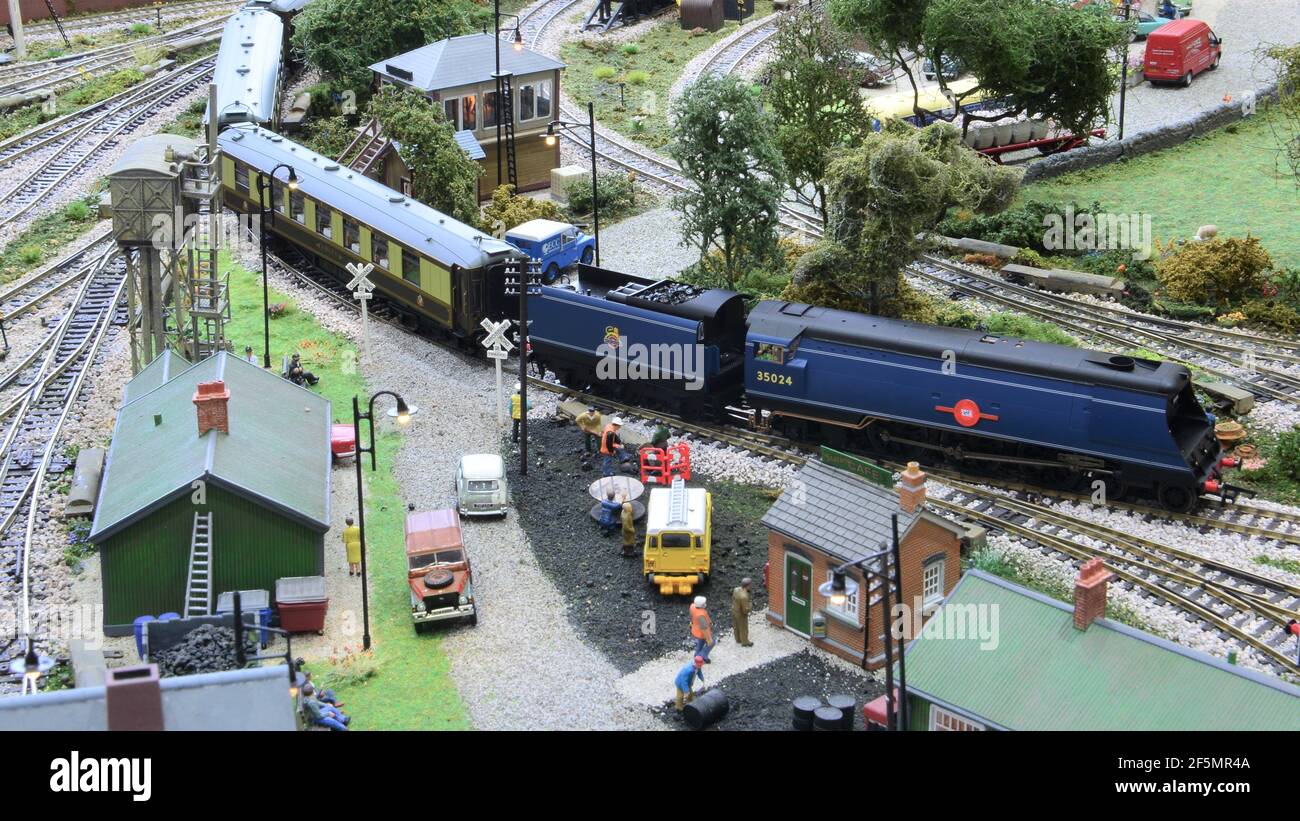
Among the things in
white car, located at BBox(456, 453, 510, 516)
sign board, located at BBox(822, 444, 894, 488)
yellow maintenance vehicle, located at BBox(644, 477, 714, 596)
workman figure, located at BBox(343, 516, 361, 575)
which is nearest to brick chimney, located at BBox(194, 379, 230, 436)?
workman figure, located at BBox(343, 516, 361, 575)

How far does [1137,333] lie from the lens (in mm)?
43250

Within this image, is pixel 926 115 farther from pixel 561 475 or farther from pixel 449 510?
pixel 449 510

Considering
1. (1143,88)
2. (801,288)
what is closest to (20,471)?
(801,288)

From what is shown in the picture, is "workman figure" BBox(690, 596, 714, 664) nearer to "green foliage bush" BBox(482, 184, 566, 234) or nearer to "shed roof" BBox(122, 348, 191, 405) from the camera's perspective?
"shed roof" BBox(122, 348, 191, 405)

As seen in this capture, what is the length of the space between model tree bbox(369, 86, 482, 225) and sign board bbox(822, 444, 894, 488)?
20782 millimetres

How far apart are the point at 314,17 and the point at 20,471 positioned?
29.3 m

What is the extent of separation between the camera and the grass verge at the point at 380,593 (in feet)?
94.5

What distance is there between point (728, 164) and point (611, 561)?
13.6 metres

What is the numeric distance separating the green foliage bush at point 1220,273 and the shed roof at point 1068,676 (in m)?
21.2

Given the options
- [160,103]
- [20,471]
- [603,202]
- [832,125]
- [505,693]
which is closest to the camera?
[505,693]

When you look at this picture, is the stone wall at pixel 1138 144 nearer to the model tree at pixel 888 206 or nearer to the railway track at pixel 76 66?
the model tree at pixel 888 206

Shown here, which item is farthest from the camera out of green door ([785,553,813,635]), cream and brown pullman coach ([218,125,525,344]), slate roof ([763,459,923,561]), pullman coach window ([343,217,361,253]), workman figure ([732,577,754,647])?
pullman coach window ([343,217,361,253])

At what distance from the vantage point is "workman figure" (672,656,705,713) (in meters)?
28.2

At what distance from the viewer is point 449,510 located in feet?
→ 112
